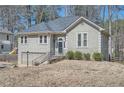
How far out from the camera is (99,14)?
16.2 m

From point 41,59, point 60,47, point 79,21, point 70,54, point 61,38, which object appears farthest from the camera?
point 60,47

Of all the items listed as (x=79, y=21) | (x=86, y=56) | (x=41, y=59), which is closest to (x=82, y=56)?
(x=86, y=56)

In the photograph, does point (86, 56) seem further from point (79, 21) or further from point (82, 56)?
point (79, 21)

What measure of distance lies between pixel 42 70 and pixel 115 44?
5.79m

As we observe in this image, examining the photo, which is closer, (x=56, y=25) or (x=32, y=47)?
(x=32, y=47)

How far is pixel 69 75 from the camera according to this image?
12.3 m

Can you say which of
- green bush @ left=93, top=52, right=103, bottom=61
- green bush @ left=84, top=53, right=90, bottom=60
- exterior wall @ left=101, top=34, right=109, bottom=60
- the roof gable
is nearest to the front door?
the roof gable

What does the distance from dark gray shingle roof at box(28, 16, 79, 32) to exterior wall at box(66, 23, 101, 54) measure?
52 cm

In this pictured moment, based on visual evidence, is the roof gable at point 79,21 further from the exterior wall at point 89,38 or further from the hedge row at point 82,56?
the hedge row at point 82,56

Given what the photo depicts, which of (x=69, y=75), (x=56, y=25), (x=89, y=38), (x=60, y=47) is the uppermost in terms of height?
(x=56, y=25)

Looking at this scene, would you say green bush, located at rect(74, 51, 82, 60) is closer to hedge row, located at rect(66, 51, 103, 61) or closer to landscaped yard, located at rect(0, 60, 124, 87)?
hedge row, located at rect(66, 51, 103, 61)

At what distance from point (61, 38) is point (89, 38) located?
5.55ft
